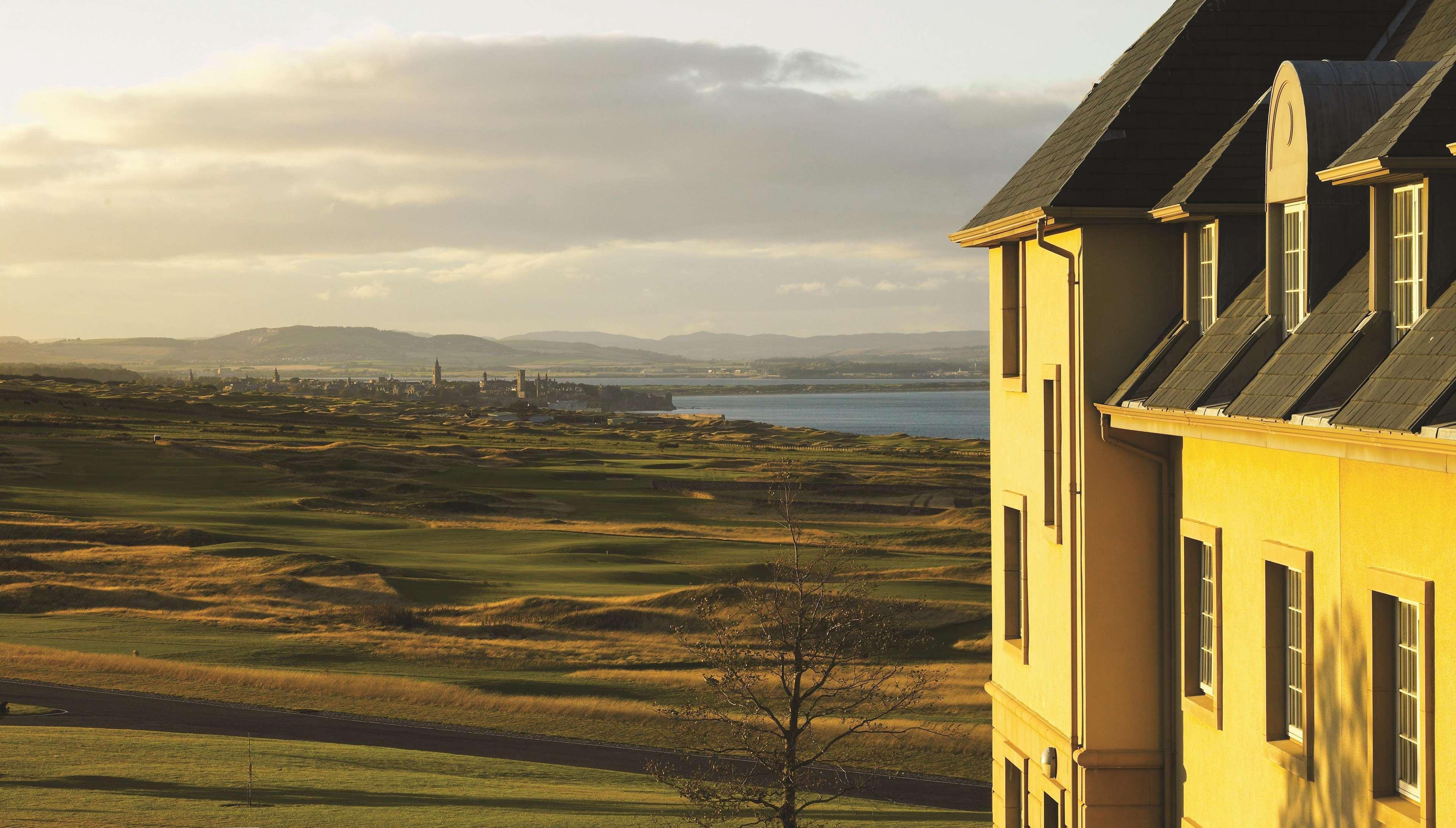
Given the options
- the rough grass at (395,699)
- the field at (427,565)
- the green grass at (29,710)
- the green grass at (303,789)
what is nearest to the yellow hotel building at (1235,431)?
the green grass at (303,789)

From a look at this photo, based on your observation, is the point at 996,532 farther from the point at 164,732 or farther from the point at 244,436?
the point at 244,436

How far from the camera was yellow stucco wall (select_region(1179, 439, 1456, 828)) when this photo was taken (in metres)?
9.91

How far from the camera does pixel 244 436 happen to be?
402 feet

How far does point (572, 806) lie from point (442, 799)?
107 inches

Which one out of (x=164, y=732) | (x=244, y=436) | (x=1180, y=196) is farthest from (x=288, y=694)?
(x=244, y=436)

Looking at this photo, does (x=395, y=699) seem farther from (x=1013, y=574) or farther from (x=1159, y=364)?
(x=1159, y=364)

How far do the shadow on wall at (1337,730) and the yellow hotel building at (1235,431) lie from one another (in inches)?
1.3

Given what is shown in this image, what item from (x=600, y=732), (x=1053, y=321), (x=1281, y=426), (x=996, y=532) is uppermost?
(x=1053, y=321)

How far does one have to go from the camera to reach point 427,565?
Answer: 207 feet

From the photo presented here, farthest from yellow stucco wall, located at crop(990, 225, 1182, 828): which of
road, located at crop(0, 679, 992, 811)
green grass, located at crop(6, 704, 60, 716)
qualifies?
green grass, located at crop(6, 704, 60, 716)

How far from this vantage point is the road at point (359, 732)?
1293 inches

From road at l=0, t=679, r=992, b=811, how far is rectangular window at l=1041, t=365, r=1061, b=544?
15856 millimetres

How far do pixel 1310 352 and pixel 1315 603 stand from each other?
232 cm

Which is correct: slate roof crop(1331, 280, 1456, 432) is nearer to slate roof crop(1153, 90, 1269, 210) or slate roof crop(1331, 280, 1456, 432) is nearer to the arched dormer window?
the arched dormer window
